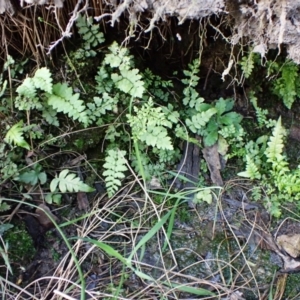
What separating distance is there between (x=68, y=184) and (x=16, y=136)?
34cm

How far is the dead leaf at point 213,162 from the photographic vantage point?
7.73 ft

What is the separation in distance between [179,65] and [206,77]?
18cm

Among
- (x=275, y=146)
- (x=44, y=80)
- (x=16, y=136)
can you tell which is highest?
(x=44, y=80)

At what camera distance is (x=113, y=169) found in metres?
2.20

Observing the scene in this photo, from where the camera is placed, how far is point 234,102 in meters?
2.50

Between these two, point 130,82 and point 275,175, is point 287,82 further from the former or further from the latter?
point 130,82

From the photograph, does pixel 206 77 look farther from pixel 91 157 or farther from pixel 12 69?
pixel 12 69

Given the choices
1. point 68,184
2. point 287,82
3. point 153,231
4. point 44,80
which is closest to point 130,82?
point 44,80

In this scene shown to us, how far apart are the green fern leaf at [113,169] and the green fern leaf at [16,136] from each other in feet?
1.33

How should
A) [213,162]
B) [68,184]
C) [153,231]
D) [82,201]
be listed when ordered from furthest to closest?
[213,162] → [82,201] → [68,184] → [153,231]

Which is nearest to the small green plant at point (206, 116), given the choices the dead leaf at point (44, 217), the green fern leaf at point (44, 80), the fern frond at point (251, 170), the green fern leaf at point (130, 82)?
the fern frond at point (251, 170)

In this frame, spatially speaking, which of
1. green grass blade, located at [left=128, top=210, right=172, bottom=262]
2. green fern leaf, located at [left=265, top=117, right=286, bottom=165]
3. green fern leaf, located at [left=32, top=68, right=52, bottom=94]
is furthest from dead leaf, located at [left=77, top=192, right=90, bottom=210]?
green fern leaf, located at [left=265, top=117, right=286, bottom=165]

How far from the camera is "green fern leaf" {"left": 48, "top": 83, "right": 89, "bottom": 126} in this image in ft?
6.91

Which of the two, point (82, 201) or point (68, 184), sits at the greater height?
point (68, 184)
